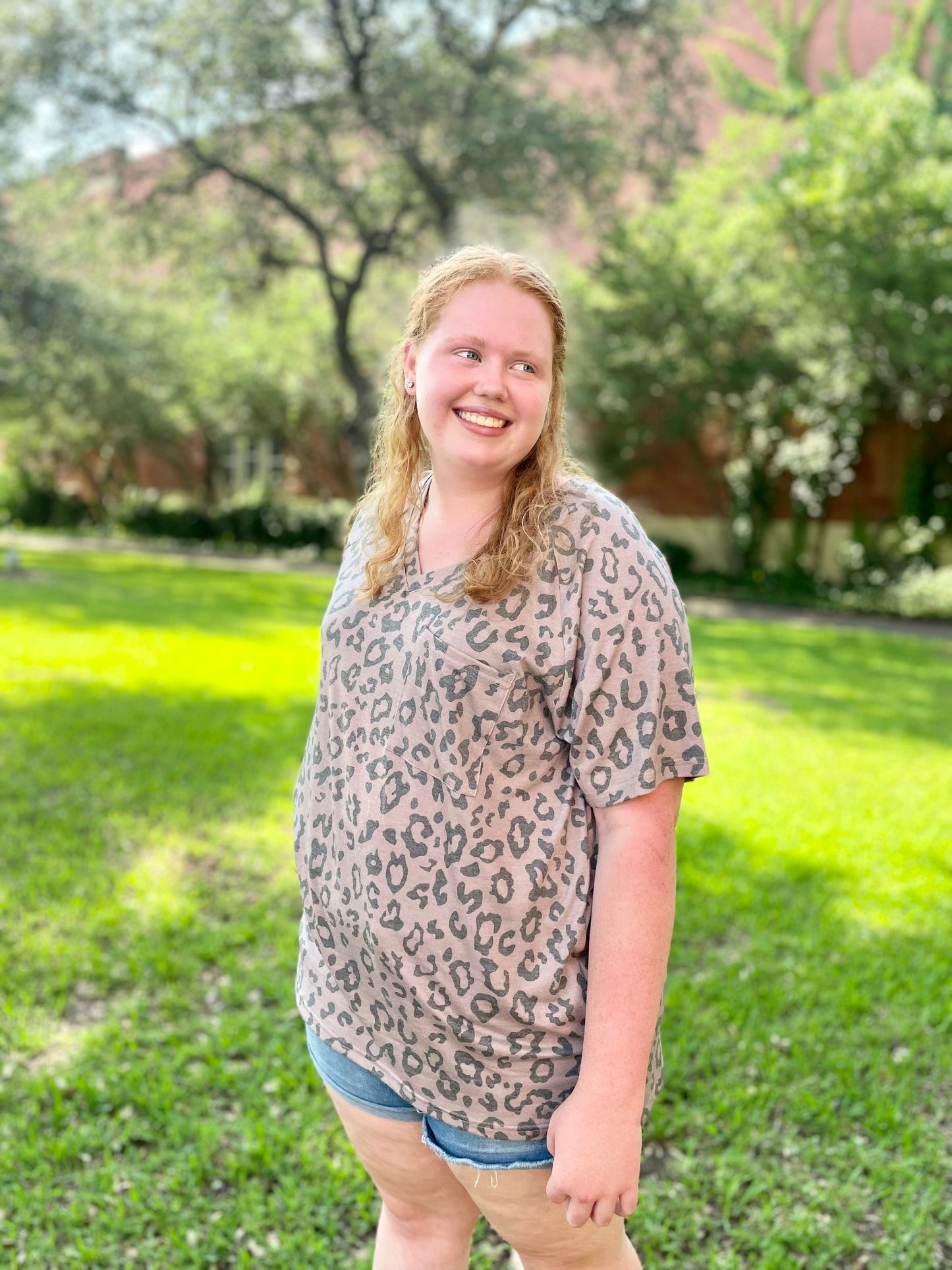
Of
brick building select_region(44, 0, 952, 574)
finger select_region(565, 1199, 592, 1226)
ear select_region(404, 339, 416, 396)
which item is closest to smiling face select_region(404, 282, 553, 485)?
ear select_region(404, 339, 416, 396)

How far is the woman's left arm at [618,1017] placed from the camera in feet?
4.25

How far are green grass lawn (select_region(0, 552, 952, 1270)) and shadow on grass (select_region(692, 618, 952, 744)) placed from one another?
842 millimetres

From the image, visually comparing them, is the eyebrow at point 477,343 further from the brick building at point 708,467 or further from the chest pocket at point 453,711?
the brick building at point 708,467

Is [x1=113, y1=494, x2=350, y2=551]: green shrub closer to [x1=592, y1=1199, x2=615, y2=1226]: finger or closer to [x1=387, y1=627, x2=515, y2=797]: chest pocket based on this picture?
[x1=387, y1=627, x2=515, y2=797]: chest pocket

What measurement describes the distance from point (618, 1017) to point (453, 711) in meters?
0.43

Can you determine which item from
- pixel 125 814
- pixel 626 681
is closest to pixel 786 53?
pixel 125 814

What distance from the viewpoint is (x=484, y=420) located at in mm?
1398

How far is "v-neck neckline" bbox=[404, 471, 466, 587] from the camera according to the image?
147 cm

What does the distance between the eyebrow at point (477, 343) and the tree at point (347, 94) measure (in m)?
12.8

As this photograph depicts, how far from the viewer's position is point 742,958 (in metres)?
3.78

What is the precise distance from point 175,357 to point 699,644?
52.5 feet

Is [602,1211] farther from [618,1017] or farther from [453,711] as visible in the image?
[453,711]

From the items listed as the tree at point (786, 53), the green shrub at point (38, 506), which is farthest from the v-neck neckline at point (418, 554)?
the green shrub at point (38, 506)

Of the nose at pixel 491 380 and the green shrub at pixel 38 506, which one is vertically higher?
the nose at pixel 491 380
